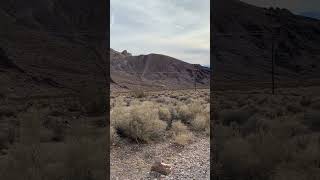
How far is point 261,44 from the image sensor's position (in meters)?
88.2

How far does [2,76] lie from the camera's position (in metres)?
36.1

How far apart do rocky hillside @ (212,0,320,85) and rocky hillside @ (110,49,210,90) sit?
1984 cm

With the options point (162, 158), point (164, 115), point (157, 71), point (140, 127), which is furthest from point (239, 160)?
point (157, 71)

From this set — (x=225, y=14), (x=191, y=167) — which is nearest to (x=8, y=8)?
(x=191, y=167)

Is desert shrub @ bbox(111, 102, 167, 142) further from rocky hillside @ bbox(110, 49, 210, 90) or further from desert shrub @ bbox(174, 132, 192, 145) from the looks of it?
rocky hillside @ bbox(110, 49, 210, 90)

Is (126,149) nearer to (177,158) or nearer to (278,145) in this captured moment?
(177,158)

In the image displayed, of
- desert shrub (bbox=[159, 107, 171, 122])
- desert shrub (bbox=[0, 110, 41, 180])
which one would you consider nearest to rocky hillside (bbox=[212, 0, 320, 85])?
desert shrub (bbox=[159, 107, 171, 122])

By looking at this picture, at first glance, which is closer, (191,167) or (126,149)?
(191,167)

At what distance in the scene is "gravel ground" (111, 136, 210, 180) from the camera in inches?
371

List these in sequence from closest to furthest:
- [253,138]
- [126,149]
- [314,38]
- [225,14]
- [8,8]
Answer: [253,138], [126,149], [8,8], [314,38], [225,14]

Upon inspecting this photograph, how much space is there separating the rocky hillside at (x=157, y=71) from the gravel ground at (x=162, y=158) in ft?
277

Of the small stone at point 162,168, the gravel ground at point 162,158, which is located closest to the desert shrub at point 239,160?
the gravel ground at point 162,158

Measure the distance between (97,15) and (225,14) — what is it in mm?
39074

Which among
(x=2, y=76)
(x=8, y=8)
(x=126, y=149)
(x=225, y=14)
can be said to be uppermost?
(x=225, y=14)
